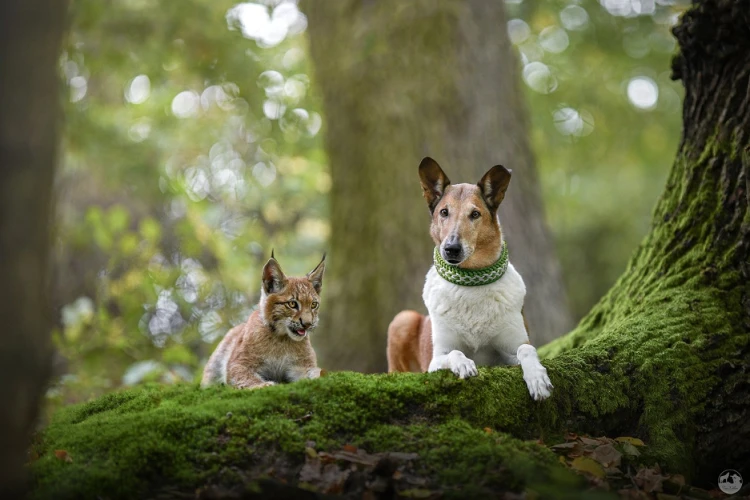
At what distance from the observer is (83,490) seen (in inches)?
122

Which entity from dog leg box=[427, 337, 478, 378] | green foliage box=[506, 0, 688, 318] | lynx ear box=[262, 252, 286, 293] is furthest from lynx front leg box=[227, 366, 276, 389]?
green foliage box=[506, 0, 688, 318]

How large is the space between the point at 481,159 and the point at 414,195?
0.90m

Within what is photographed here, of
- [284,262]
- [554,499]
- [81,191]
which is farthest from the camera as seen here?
[81,191]

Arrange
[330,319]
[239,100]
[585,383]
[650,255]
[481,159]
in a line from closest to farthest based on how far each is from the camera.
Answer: [585,383]
[650,255]
[481,159]
[330,319]
[239,100]

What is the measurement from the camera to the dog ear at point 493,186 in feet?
14.8

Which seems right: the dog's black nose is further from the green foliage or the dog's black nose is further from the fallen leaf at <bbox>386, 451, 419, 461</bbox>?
the green foliage

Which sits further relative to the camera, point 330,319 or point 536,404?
point 330,319

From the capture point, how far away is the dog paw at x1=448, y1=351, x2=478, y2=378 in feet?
12.9

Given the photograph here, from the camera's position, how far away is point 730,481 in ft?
13.9

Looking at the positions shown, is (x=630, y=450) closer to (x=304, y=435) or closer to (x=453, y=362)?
(x=453, y=362)

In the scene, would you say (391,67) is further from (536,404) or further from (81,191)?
(81,191)

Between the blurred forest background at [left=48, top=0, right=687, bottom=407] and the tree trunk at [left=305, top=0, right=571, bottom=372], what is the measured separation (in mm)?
120

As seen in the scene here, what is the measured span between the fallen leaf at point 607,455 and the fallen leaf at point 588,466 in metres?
0.13

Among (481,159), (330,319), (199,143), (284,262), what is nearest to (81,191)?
(199,143)
